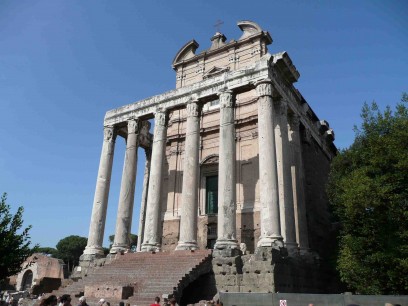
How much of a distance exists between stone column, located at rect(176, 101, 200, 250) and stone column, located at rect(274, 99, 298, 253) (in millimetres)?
4466

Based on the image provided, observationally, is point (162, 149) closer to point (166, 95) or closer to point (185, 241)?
point (166, 95)

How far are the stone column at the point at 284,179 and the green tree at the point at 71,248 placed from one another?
2440 inches

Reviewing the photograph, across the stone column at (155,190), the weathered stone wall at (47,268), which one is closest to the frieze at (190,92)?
the stone column at (155,190)

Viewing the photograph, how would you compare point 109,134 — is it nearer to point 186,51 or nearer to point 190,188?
point 190,188

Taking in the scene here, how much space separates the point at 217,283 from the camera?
15.3 meters

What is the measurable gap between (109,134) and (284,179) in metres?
11.9

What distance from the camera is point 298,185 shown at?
66.7ft

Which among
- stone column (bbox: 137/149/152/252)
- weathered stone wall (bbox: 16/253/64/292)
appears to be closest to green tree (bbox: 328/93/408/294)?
stone column (bbox: 137/149/152/252)

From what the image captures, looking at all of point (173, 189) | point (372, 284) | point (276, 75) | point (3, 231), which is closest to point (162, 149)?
point (173, 189)

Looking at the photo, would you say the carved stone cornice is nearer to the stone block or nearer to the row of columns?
the row of columns

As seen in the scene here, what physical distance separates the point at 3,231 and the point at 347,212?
16.5 m

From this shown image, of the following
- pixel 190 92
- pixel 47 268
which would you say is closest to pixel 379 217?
pixel 190 92

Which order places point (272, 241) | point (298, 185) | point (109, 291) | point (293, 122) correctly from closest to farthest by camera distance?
point (109, 291) → point (272, 241) → point (298, 185) → point (293, 122)

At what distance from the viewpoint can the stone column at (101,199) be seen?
2048 centimetres
